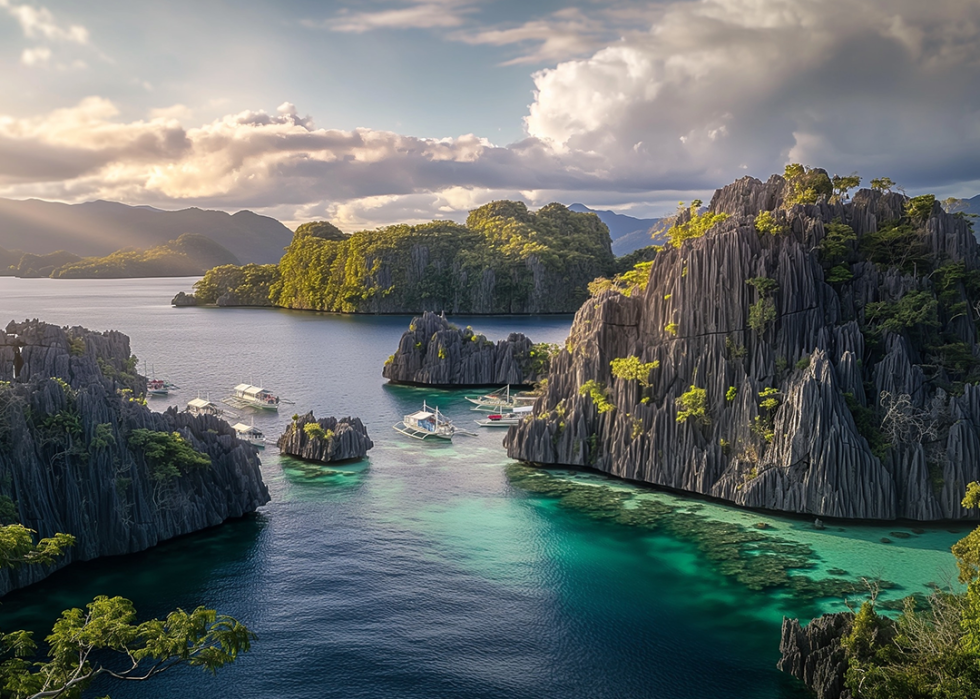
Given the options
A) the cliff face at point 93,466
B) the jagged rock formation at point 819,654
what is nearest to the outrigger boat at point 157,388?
the cliff face at point 93,466

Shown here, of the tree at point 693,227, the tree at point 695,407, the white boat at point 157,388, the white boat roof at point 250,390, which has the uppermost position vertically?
the tree at point 693,227

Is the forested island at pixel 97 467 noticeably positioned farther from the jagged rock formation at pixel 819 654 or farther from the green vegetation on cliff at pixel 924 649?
the green vegetation on cliff at pixel 924 649

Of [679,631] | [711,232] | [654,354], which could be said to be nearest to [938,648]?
[679,631]

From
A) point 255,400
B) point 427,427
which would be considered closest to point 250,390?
point 255,400

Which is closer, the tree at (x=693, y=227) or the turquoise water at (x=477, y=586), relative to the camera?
the turquoise water at (x=477, y=586)

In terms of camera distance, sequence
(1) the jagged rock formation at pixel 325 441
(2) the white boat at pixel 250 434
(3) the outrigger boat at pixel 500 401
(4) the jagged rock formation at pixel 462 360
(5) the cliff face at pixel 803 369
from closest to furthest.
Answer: (5) the cliff face at pixel 803 369 < (1) the jagged rock formation at pixel 325 441 < (2) the white boat at pixel 250 434 < (3) the outrigger boat at pixel 500 401 < (4) the jagged rock formation at pixel 462 360

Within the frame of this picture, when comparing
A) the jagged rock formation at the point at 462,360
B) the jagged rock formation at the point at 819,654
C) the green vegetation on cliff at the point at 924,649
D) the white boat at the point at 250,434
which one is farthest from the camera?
the jagged rock formation at the point at 462,360
